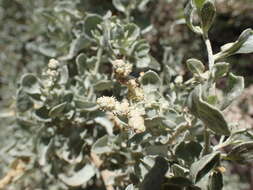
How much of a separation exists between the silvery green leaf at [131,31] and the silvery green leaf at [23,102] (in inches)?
14.4

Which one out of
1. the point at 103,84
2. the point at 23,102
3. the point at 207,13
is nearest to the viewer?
the point at 207,13

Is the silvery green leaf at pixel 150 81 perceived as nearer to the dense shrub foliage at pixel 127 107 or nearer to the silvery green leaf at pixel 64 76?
the dense shrub foliage at pixel 127 107

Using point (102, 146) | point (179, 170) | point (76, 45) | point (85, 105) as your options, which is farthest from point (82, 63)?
point (179, 170)

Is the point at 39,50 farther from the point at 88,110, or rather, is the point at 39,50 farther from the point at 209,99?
the point at 209,99

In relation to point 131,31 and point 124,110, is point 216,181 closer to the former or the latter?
point 124,110

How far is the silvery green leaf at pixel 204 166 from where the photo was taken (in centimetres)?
66

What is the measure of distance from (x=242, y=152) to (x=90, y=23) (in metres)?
0.62

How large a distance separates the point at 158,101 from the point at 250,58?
1.54 m

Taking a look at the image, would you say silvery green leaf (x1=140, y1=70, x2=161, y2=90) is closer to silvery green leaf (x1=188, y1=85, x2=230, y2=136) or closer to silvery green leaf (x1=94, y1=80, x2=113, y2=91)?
silvery green leaf (x1=94, y1=80, x2=113, y2=91)

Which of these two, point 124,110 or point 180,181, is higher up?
point 124,110

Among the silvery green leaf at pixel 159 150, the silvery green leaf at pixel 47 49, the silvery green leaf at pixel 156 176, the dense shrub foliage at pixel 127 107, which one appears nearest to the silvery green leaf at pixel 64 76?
the dense shrub foliage at pixel 127 107

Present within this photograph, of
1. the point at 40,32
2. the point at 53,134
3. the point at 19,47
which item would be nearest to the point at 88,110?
the point at 53,134

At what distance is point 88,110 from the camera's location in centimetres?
106

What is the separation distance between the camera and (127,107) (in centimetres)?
71
